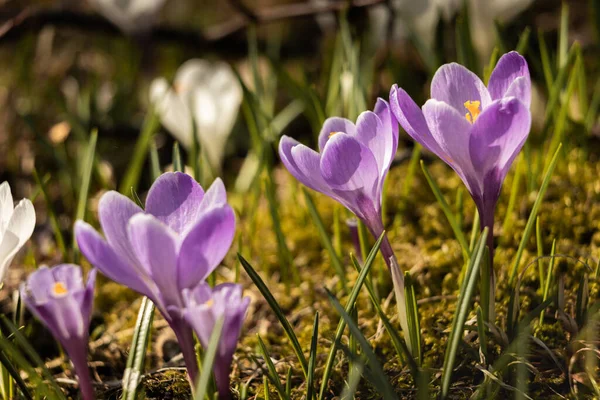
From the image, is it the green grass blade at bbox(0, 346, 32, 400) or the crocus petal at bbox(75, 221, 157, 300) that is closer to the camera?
the crocus petal at bbox(75, 221, 157, 300)

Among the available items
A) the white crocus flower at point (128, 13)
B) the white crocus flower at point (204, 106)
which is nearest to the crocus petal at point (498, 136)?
the white crocus flower at point (204, 106)

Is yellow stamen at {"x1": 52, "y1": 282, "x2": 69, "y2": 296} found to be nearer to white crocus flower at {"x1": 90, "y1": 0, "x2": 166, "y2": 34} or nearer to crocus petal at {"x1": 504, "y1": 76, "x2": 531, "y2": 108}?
crocus petal at {"x1": 504, "y1": 76, "x2": 531, "y2": 108}

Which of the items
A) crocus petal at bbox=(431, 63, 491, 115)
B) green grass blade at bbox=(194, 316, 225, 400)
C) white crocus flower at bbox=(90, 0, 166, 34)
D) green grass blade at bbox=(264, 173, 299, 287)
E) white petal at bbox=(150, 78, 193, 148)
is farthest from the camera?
white crocus flower at bbox=(90, 0, 166, 34)

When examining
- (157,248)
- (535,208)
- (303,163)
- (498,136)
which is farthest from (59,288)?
(535,208)

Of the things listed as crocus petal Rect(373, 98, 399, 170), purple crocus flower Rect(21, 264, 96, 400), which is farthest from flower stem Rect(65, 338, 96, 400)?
crocus petal Rect(373, 98, 399, 170)

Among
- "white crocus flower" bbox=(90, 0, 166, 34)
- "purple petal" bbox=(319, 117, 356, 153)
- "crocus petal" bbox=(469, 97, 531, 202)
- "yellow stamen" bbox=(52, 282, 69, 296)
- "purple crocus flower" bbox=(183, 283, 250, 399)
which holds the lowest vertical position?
"purple crocus flower" bbox=(183, 283, 250, 399)

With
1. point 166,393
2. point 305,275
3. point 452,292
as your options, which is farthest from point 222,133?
point 166,393

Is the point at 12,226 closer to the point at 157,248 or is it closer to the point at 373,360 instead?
the point at 157,248
